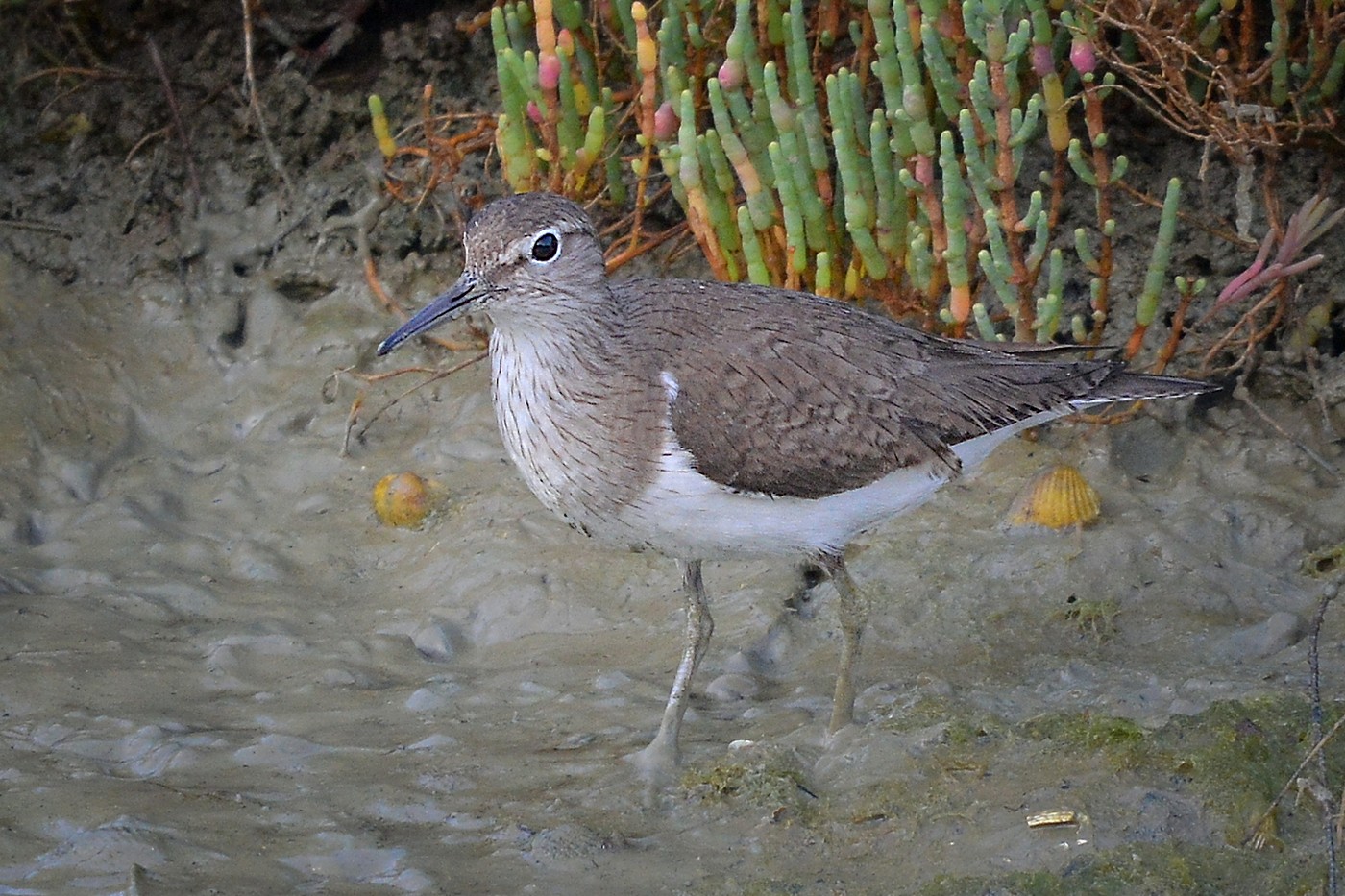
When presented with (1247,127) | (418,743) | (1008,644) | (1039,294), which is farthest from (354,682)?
(1247,127)

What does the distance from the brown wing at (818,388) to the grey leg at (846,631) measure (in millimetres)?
348

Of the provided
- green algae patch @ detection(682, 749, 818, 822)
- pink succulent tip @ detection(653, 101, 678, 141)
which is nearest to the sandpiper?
green algae patch @ detection(682, 749, 818, 822)

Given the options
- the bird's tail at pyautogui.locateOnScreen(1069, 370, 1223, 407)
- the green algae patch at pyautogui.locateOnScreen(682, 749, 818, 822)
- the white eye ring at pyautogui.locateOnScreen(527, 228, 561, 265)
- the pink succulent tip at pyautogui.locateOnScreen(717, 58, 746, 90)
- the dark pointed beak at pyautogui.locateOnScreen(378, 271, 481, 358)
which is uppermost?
the pink succulent tip at pyautogui.locateOnScreen(717, 58, 746, 90)

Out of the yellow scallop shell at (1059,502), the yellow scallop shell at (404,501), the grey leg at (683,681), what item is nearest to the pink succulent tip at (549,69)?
the yellow scallop shell at (404,501)

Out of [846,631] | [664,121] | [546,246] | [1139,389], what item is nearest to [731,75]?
[664,121]

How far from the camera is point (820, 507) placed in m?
4.49

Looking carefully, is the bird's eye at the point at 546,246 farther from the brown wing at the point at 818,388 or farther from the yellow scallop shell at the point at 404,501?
the yellow scallop shell at the point at 404,501

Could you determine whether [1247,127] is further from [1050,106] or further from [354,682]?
[354,682]

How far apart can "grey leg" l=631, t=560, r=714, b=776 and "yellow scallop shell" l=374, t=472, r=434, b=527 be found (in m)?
1.50

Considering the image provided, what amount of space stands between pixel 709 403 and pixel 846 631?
34.7 inches

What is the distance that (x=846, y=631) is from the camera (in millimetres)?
4777

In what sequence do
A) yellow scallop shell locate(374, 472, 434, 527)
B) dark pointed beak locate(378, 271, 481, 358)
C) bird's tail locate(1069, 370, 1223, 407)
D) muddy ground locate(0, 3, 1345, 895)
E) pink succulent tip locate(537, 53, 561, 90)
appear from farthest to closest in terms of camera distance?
yellow scallop shell locate(374, 472, 434, 527) → pink succulent tip locate(537, 53, 561, 90) → bird's tail locate(1069, 370, 1223, 407) → dark pointed beak locate(378, 271, 481, 358) → muddy ground locate(0, 3, 1345, 895)

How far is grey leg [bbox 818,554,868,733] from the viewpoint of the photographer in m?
4.67

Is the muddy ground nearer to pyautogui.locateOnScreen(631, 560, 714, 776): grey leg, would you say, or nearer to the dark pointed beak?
pyautogui.locateOnScreen(631, 560, 714, 776): grey leg
